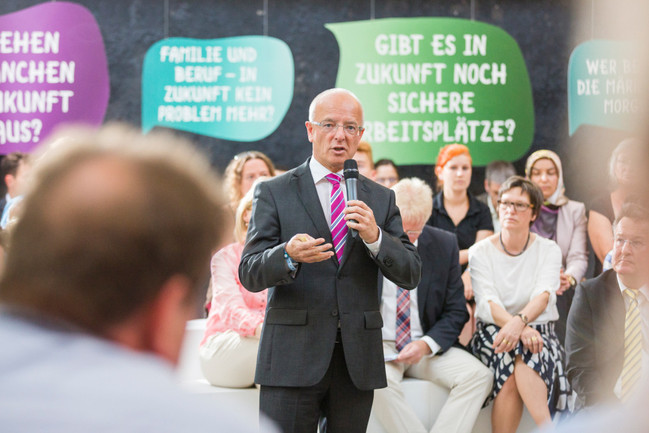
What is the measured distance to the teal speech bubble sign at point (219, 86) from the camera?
6.07 metres

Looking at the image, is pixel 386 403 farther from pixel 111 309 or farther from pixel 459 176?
pixel 111 309

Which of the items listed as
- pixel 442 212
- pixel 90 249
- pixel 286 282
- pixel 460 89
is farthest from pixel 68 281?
pixel 460 89

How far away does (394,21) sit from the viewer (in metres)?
6.15

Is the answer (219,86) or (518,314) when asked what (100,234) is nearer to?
(518,314)

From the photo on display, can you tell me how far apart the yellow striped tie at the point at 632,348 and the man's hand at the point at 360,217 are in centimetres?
157

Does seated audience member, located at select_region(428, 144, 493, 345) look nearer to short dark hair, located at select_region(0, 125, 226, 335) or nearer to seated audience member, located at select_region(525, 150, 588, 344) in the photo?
seated audience member, located at select_region(525, 150, 588, 344)

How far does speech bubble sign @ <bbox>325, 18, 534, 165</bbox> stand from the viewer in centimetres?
611

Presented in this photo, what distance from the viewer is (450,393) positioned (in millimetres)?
3930

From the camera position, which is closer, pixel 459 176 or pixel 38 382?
pixel 38 382

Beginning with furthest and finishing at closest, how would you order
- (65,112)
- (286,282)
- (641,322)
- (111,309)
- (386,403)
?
(65,112), (386,403), (641,322), (286,282), (111,309)

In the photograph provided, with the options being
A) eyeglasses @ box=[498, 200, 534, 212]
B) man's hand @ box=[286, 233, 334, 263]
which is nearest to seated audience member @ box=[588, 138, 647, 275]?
eyeglasses @ box=[498, 200, 534, 212]

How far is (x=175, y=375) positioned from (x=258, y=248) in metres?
1.85

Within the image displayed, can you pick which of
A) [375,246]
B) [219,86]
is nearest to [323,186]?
[375,246]

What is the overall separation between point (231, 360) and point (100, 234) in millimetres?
3036
